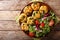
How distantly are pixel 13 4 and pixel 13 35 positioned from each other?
25 centimetres

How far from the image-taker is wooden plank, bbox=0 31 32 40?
130 cm

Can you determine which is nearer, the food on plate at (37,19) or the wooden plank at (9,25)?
the food on plate at (37,19)

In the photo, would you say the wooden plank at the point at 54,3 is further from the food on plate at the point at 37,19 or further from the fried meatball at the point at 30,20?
the fried meatball at the point at 30,20

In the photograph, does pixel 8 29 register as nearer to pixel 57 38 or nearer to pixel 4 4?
pixel 4 4

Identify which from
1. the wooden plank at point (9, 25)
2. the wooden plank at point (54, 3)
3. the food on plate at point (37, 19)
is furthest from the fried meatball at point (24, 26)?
the wooden plank at point (54, 3)

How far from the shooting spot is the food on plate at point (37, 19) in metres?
1.21

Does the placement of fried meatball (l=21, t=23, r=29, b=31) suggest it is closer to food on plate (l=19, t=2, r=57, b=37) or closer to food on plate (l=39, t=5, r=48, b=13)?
food on plate (l=19, t=2, r=57, b=37)

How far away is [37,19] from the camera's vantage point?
123cm

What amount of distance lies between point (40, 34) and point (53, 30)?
5.6 inches

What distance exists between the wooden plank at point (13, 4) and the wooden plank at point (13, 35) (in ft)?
0.64

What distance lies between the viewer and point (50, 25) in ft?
3.98

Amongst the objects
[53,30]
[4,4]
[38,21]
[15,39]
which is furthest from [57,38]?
[4,4]

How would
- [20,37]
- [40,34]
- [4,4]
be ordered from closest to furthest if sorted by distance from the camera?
[40,34] → [20,37] → [4,4]

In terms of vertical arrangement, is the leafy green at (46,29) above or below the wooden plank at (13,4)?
below
